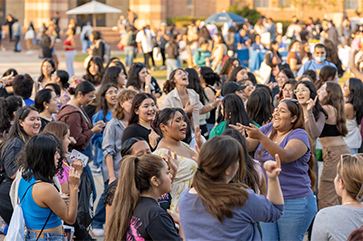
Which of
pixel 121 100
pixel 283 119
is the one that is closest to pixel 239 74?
pixel 121 100

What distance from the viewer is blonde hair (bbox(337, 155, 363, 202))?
10.4 ft

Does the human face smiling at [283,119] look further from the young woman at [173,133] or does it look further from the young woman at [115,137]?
the young woman at [115,137]

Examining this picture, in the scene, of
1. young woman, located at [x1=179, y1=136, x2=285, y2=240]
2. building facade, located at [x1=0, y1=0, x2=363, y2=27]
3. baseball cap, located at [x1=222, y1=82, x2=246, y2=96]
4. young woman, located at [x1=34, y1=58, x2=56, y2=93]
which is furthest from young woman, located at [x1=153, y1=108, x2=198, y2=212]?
building facade, located at [x1=0, y1=0, x2=363, y2=27]

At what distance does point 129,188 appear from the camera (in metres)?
3.34

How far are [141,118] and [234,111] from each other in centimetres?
114

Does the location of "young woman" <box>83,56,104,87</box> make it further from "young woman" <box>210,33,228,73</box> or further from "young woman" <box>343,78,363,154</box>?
"young woman" <box>343,78,363,154</box>

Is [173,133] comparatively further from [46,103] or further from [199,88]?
[199,88]

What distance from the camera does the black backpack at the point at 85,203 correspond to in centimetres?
525

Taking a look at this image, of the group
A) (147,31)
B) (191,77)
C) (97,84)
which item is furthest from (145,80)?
(147,31)

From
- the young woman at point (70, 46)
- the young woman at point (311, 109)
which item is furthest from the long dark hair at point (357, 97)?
the young woman at point (70, 46)

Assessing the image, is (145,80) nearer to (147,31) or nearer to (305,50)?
(305,50)

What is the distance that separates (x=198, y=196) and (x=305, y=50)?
1126cm

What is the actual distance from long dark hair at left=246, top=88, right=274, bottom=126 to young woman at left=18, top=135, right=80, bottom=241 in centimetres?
283

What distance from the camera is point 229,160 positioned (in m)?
2.94
